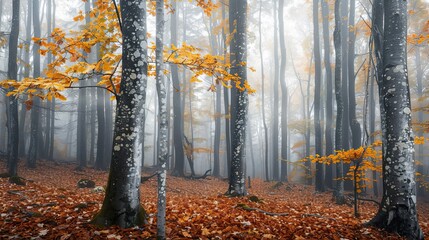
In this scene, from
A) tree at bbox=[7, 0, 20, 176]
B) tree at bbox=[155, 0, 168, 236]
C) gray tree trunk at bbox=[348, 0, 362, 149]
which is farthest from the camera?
gray tree trunk at bbox=[348, 0, 362, 149]

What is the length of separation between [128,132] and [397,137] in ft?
15.9

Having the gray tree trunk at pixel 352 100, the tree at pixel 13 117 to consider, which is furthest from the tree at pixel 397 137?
the tree at pixel 13 117

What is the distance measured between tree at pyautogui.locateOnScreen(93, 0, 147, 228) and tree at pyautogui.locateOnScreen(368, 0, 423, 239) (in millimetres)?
4516

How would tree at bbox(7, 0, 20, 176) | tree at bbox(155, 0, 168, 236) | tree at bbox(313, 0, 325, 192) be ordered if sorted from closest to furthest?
tree at bbox(155, 0, 168, 236) → tree at bbox(7, 0, 20, 176) → tree at bbox(313, 0, 325, 192)

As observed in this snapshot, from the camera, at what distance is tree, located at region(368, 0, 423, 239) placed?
14.8ft

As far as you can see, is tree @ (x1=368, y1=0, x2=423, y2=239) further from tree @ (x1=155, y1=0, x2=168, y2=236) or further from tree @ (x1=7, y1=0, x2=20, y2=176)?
tree @ (x1=7, y1=0, x2=20, y2=176)

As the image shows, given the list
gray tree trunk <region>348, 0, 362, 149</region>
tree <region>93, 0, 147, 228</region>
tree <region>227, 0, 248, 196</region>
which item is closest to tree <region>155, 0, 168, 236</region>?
tree <region>93, 0, 147, 228</region>

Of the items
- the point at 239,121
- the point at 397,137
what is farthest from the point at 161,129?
the point at 239,121

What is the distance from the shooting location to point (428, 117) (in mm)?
29672

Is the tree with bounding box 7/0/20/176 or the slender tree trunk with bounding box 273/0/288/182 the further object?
the slender tree trunk with bounding box 273/0/288/182

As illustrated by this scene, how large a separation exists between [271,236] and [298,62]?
26.2 metres

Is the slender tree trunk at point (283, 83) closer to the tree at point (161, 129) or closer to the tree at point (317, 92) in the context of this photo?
the tree at point (317, 92)

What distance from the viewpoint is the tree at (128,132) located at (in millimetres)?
4066

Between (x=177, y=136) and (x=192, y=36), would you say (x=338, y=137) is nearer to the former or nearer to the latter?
(x=177, y=136)
